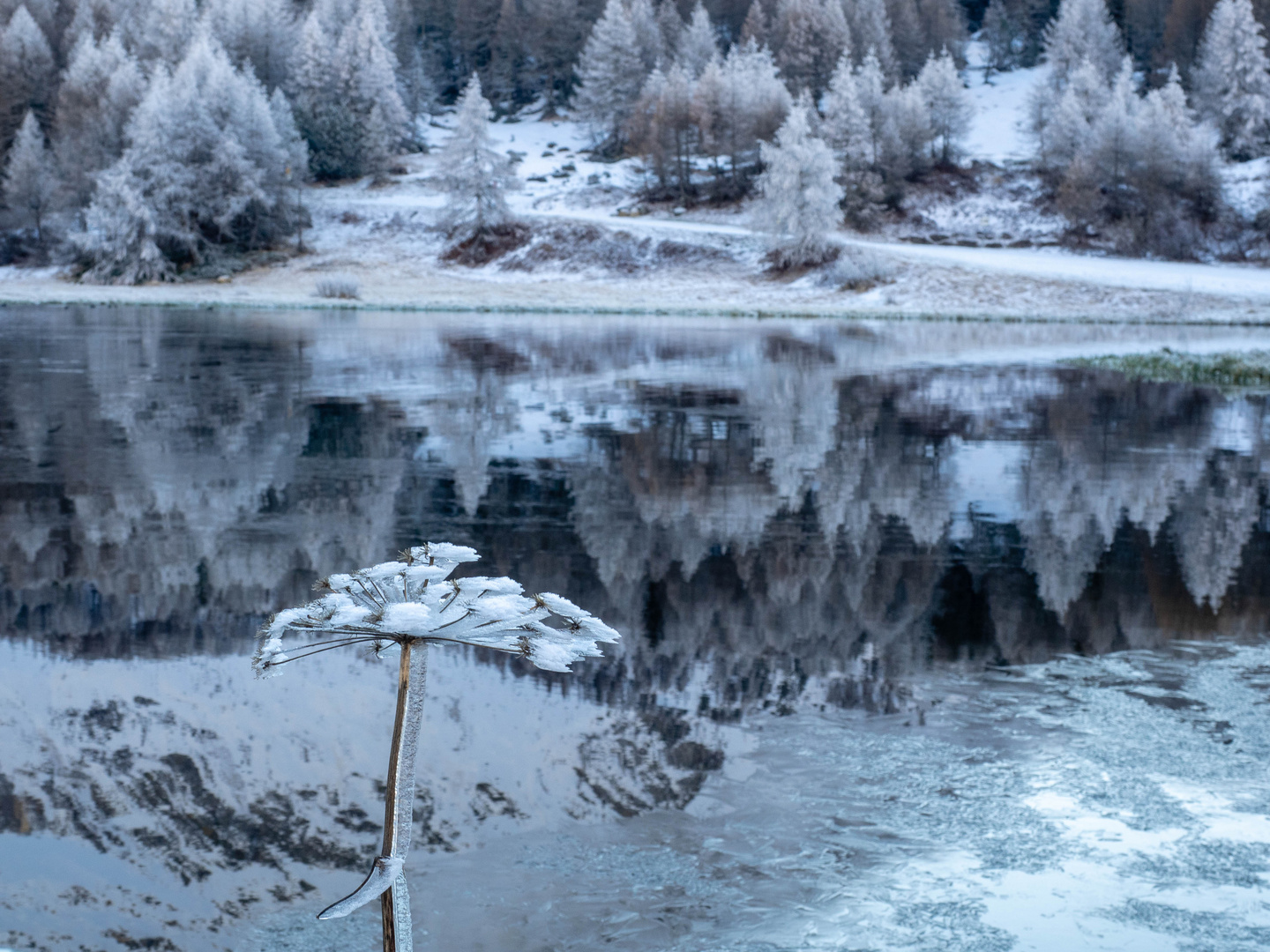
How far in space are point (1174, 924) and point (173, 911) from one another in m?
3.05

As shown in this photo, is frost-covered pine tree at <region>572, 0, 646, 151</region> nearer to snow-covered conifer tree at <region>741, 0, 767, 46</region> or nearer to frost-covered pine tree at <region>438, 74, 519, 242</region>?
snow-covered conifer tree at <region>741, 0, 767, 46</region>

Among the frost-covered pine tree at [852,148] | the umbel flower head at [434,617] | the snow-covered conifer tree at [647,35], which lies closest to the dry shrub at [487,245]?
the frost-covered pine tree at [852,148]

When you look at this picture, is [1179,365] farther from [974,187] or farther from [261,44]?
[261,44]

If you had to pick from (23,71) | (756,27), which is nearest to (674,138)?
(756,27)

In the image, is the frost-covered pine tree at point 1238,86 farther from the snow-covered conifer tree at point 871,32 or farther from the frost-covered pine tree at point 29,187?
the frost-covered pine tree at point 29,187

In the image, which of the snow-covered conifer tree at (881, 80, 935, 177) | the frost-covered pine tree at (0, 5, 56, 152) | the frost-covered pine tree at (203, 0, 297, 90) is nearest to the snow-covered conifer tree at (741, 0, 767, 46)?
the snow-covered conifer tree at (881, 80, 935, 177)

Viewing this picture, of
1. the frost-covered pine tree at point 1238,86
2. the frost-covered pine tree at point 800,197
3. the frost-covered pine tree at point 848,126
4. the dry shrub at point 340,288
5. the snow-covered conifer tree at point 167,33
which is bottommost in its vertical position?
the dry shrub at point 340,288

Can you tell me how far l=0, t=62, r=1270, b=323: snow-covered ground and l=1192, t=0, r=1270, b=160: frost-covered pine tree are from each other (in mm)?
3869

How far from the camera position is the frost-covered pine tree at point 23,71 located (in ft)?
255

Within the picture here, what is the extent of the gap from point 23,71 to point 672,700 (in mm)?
88626

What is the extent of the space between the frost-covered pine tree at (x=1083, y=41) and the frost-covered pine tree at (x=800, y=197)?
3765cm

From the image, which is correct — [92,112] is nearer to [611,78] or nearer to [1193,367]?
[611,78]

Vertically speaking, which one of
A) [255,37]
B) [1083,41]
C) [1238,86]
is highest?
[1083,41]

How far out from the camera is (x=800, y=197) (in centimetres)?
5141
